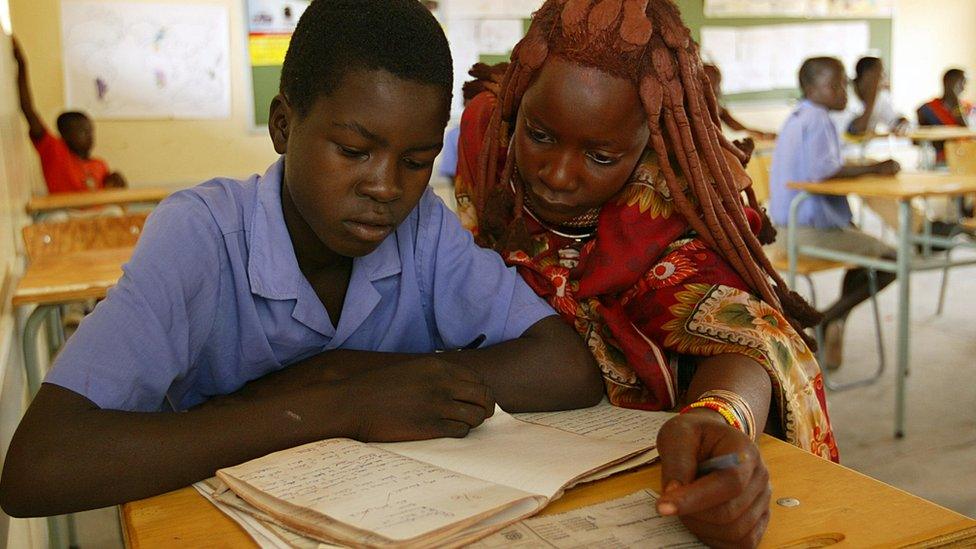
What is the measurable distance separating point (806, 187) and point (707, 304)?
Result: 8.72 ft

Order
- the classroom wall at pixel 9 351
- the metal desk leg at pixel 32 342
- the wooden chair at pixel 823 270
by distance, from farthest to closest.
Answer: the wooden chair at pixel 823 270 < the metal desk leg at pixel 32 342 < the classroom wall at pixel 9 351

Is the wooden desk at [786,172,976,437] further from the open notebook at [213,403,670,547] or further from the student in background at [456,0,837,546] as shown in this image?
the open notebook at [213,403,670,547]

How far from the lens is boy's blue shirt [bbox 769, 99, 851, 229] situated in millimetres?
3727

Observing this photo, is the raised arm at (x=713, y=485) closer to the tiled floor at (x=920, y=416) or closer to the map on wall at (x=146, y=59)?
the tiled floor at (x=920, y=416)

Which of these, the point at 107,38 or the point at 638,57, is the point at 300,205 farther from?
the point at 107,38

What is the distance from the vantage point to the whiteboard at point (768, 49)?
6.93 m

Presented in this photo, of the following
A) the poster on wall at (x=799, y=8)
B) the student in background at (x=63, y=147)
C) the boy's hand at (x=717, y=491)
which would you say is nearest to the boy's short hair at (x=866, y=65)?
the poster on wall at (x=799, y=8)

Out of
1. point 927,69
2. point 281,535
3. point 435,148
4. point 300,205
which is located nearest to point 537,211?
point 435,148

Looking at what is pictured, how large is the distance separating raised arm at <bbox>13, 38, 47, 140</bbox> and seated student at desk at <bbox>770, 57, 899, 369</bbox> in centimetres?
382

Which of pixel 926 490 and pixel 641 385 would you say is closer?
pixel 641 385

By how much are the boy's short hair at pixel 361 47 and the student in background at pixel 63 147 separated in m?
4.12

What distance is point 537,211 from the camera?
4.29 ft

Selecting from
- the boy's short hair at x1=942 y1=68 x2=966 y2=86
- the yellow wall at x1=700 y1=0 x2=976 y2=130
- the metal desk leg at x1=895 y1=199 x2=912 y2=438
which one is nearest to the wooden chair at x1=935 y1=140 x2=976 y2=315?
the metal desk leg at x1=895 y1=199 x2=912 y2=438

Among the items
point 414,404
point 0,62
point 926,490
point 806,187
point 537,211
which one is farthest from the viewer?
point 806,187
